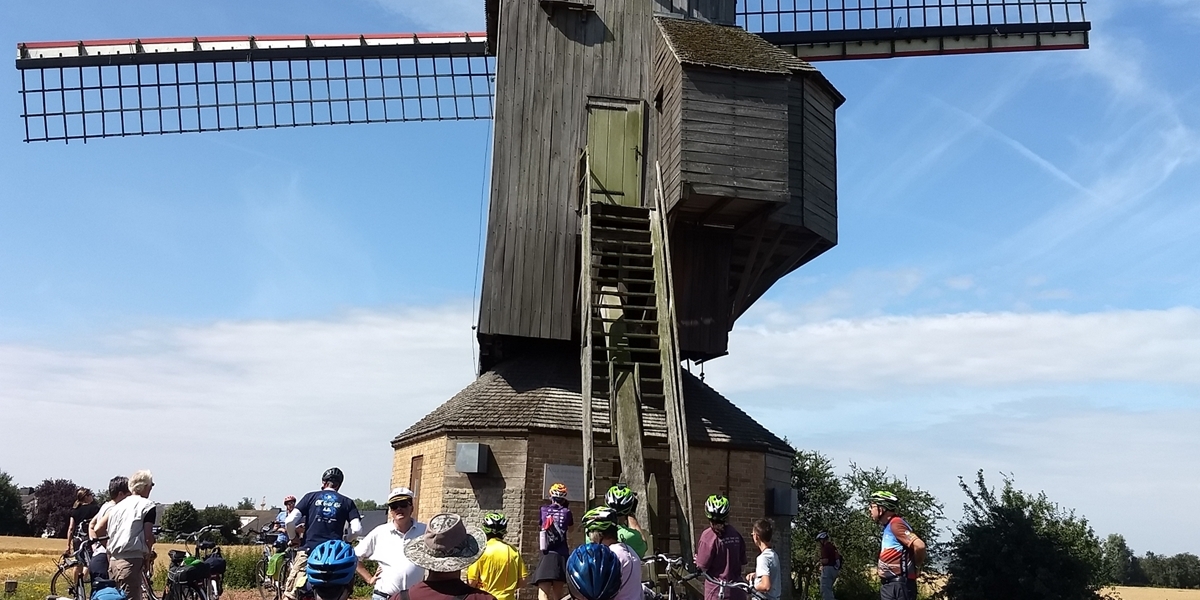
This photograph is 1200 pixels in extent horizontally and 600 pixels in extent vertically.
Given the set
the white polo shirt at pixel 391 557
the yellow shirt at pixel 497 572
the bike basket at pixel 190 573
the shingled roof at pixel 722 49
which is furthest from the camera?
the shingled roof at pixel 722 49

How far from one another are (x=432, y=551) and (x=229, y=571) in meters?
17.9

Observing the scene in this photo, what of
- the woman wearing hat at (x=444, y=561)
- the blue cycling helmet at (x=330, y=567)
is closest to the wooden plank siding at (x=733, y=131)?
the woman wearing hat at (x=444, y=561)

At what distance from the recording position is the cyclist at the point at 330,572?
371 cm

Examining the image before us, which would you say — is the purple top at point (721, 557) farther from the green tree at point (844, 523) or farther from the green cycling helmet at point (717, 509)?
the green tree at point (844, 523)

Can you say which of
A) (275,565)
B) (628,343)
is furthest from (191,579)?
(628,343)

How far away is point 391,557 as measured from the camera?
6.11 m

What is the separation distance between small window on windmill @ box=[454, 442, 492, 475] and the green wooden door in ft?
15.8

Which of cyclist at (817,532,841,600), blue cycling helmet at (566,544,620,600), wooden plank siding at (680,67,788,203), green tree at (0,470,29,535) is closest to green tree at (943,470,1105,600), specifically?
cyclist at (817,532,841,600)

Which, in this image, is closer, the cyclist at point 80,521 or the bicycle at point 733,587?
the bicycle at point 733,587

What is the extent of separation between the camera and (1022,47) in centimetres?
2178

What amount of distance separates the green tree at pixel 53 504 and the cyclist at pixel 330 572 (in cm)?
5802

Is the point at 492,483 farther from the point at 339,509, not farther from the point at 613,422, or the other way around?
the point at 339,509

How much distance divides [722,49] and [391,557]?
1283 centimetres

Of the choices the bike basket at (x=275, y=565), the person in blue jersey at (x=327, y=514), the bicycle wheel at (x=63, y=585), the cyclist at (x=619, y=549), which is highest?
the cyclist at (x=619, y=549)
